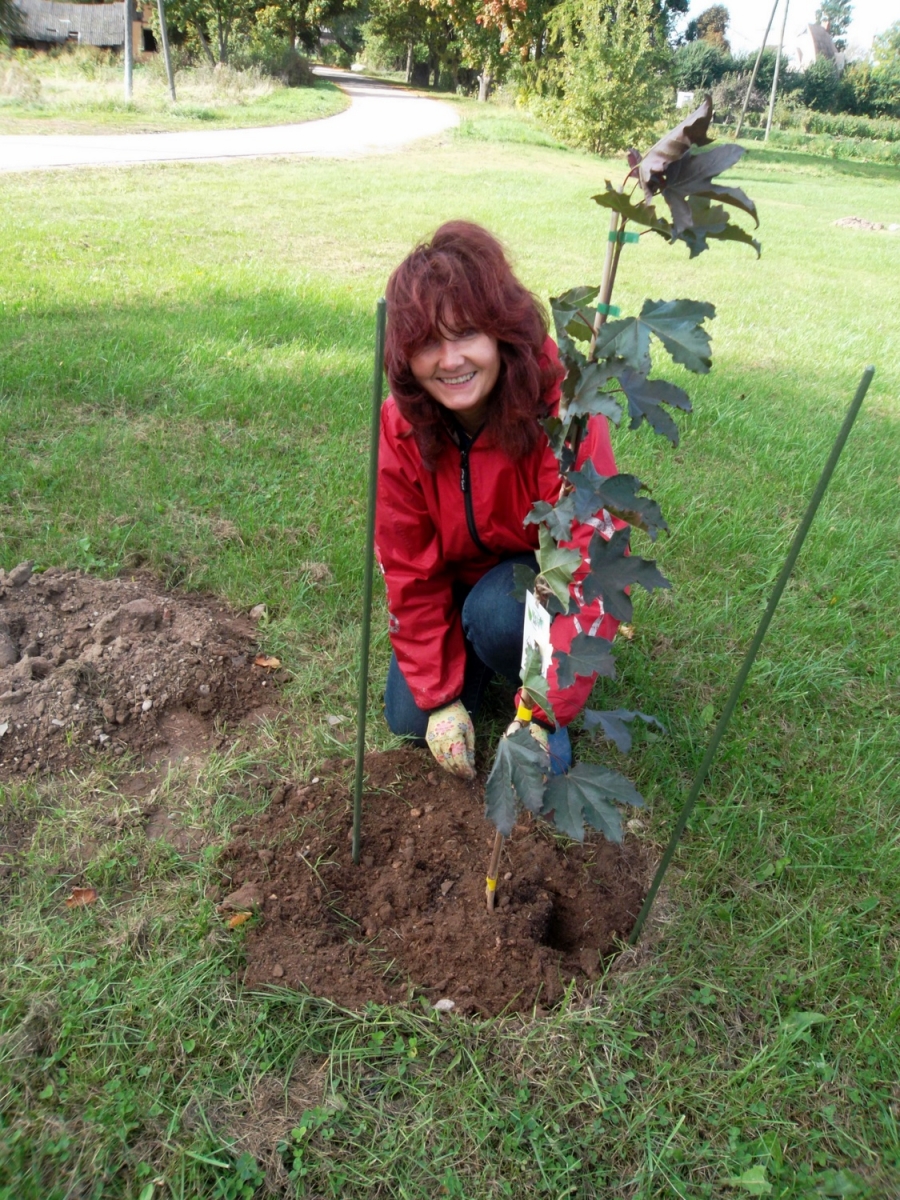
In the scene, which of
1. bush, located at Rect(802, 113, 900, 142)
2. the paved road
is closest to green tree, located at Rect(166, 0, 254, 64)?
the paved road

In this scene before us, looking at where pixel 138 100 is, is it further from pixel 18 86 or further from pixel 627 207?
pixel 627 207

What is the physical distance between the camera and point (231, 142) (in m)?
12.7

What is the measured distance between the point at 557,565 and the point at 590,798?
41 centimetres

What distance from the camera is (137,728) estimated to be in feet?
7.27

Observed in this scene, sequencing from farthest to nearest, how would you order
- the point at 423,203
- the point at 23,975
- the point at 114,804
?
the point at 423,203 → the point at 114,804 → the point at 23,975

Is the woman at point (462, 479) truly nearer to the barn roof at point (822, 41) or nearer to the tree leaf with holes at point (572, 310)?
the tree leaf with holes at point (572, 310)

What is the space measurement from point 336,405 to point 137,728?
2.11m

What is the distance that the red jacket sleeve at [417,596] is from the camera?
208 cm

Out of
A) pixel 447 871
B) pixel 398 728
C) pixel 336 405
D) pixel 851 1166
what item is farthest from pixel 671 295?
pixel 851 1166

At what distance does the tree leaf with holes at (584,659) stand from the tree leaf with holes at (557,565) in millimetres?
78

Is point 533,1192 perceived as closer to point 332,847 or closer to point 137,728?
point 332,847

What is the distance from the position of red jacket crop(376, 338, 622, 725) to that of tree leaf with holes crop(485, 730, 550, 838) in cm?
51

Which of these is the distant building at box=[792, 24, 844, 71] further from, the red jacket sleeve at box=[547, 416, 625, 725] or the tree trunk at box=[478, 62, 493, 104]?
the red jacket sleeve at box=[547, 416, 625, 725]

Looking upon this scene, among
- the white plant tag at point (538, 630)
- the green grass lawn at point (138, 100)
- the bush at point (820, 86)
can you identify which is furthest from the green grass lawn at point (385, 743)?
the bush at point (820, 86)
